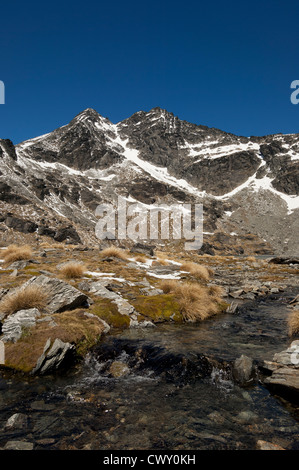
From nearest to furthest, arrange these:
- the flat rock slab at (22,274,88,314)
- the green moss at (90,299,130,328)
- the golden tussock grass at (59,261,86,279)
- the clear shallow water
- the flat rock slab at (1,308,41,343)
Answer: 1. the clear shallow water
2. the flat rock slab at (1,308,41,343)
3. the flat rock slab at (22,274,88,314)
4. the green moss at (90,299,130,328)
5. the golden tussock grass at (59,261,86,279)

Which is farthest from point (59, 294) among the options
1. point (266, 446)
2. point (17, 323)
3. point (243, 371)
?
point (266, 446)

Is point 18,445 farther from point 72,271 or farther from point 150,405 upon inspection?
point 72,271

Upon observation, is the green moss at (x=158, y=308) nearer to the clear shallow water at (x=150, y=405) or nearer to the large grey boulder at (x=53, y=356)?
the clear shallow water at (x=150, y=405)

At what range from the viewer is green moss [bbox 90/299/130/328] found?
1164 centimetres

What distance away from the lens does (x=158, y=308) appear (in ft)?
44.4

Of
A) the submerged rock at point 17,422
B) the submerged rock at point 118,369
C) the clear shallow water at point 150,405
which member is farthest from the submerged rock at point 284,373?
the submerged rock at point 17,422

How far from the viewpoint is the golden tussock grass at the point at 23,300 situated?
33.3ft

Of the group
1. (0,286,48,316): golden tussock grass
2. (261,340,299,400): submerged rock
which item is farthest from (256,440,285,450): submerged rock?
(0,286,48,316): golden tussock grass

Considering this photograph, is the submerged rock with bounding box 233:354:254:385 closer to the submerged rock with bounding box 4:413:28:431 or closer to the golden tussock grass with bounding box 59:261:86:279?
the submerged rock with bounding box 4:413:28:431

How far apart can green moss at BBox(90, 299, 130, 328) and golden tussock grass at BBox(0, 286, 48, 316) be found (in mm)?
2302

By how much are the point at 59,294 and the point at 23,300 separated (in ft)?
5.37

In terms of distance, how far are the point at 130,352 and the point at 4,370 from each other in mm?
3944

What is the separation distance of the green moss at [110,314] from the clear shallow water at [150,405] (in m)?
2.05
